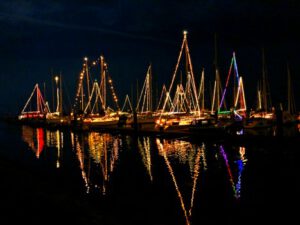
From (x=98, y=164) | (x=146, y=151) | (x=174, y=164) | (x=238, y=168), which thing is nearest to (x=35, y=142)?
(x=146, y=151)

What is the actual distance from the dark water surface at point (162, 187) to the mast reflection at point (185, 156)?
45 millimetres

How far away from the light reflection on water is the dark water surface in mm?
43

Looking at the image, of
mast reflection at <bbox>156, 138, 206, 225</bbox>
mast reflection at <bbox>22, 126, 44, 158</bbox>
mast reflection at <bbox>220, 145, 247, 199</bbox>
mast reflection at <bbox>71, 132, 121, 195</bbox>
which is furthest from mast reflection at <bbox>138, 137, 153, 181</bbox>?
mast reflection at <bbox>22, 126, 44, 158</bbox>

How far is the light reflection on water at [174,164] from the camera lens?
16828 millimetres

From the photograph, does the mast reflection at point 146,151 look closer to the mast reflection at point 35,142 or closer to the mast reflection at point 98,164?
the mast reflection at point 98,164

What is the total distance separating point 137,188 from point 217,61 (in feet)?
83.5

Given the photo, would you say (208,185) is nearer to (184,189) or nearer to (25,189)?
(184,189)

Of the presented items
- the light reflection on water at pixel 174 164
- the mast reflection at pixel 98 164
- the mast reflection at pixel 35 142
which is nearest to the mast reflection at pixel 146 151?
the light reflection on water at pixel 174 164

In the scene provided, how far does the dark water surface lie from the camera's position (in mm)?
12828

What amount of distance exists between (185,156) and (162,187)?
29.8 ft

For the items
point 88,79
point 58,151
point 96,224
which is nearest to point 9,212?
point 96,224

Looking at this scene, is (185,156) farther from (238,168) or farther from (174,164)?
(238,168)

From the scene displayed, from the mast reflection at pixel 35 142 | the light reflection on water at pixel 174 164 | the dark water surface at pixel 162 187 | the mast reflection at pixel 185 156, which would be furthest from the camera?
the mast reflection at pixel 35 142

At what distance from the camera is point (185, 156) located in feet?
86.9
